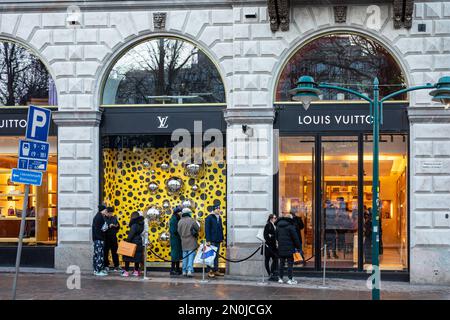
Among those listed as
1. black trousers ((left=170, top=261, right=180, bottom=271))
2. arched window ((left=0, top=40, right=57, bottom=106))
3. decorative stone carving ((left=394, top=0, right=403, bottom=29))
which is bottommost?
black trousers ((left=170, top=261, right=180, bottom=271))

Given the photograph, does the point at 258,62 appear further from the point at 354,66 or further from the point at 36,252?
the point at 36,252

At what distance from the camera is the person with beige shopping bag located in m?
20.0

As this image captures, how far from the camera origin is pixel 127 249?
20000 mm

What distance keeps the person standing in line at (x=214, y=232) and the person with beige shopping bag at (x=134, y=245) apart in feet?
5.90

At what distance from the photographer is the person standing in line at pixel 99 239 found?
19.9 m

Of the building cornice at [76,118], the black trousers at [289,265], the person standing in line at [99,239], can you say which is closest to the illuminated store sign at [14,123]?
the building cornice at [76,118]

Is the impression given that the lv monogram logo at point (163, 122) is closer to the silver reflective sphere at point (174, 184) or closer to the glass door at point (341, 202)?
the silver reflective sphere at point (174, 184)

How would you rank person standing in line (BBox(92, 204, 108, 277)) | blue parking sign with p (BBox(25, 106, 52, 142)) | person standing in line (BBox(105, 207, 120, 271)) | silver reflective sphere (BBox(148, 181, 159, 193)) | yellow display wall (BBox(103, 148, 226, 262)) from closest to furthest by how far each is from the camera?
blue parking sign with p (BBox(25, 106, 52, 142)) < person standing in line (BBox(92, 204, 108, 277)) < person standing in line (BBox(105, 207, 120, 271)) < yellow display wall (BBox(103, 148, 226, 262)) < silver reflective sphere (BBox(148, 181, 159, 193))

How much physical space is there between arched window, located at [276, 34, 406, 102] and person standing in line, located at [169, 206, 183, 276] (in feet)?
14.3

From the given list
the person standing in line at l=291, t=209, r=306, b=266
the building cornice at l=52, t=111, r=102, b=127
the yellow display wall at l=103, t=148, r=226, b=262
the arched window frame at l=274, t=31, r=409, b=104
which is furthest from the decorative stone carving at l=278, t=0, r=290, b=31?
the building cornice at l=52, t=111, r=102, b=127

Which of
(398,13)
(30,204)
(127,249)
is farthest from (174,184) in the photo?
(398,13)

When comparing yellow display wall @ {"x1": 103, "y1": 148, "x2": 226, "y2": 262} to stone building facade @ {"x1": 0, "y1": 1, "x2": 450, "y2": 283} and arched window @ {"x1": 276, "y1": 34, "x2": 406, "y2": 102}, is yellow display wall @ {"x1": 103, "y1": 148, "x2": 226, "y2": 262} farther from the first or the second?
arched window @ {"x1": 276, "y1": 34, "x2": 406, "y2": 102}

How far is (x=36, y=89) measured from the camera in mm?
21406

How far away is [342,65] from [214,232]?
5734mm
